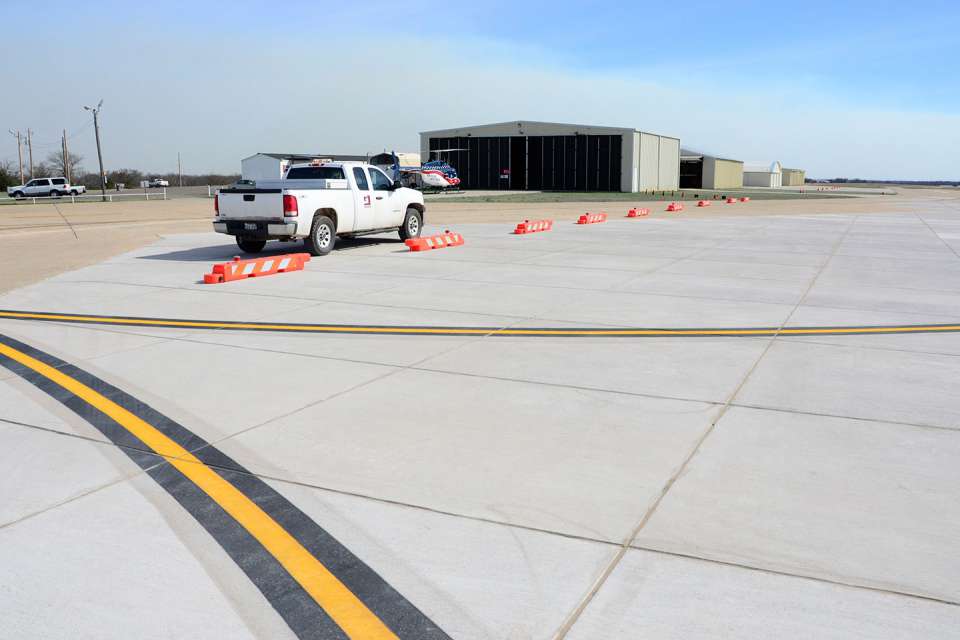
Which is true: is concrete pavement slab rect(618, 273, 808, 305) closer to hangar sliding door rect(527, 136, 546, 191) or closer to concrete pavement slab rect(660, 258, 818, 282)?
concrete pavement slab rect(660, 258, 818, 282)

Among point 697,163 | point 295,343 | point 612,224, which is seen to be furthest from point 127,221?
point 697,163

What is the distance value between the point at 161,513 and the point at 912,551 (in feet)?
12.7

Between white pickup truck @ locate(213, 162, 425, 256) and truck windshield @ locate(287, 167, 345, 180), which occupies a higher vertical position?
truck windshield @ locate(287, 167, 345, 180)

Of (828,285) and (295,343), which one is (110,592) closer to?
(295,343)

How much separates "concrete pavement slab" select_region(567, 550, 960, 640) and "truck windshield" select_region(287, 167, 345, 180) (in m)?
15.3

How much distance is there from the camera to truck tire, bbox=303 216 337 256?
1688cm

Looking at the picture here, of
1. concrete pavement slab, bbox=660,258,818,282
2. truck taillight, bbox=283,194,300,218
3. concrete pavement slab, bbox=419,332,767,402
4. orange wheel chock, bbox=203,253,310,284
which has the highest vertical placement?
truck taillight, bbox=283,194,300,218

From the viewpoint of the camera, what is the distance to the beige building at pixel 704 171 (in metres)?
104

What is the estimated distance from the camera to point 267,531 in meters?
4.16

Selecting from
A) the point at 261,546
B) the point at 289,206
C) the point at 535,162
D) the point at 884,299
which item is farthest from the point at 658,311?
the point at 535,162

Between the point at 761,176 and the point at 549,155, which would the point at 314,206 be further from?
the point at 761,176

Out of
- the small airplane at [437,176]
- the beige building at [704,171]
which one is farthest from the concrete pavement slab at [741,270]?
the beige building at [704,171]

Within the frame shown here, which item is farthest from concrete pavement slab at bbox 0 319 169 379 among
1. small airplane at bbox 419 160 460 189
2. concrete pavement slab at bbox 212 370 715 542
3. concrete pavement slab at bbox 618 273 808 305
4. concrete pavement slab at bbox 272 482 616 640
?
small airplane at bbox 419 160 460 189

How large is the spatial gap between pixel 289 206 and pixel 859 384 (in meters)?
11.8
